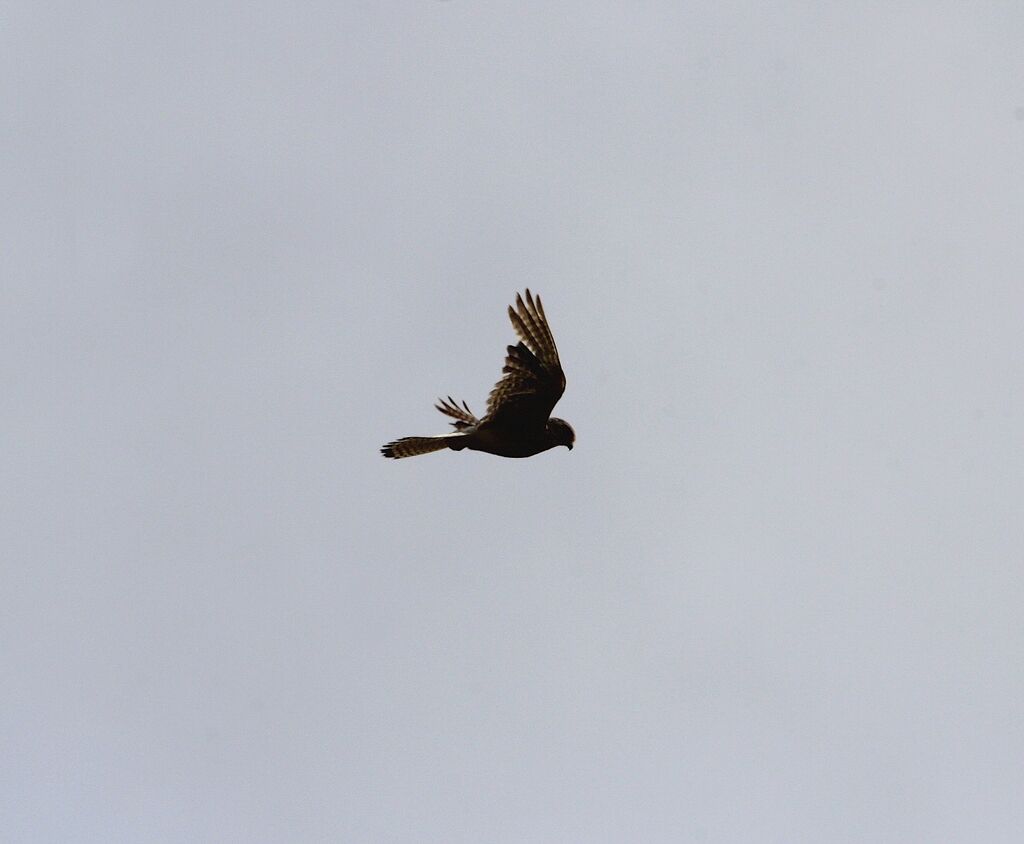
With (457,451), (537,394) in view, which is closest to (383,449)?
Result: (457,451)

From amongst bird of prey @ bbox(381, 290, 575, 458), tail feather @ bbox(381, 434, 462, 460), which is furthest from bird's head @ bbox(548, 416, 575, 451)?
tail feather @ bbox(381, 434, 462, 460)

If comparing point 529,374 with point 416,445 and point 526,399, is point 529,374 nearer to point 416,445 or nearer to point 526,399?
point 526,399

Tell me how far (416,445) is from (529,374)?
272 cm

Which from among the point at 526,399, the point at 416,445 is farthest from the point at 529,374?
the point at 416,445

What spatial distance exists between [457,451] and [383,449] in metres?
1.39

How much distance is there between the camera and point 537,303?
1906 centimetres

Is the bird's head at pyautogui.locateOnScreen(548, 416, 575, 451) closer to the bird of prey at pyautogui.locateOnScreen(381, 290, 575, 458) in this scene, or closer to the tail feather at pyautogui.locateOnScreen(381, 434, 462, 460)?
the bird of prey at pyautogui.locateOnScreen(381, 290, 575, 458)

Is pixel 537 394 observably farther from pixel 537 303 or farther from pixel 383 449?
pixel 383 449

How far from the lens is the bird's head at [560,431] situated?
19.7m

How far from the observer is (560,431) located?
19.7m

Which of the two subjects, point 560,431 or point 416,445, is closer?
point 560,431

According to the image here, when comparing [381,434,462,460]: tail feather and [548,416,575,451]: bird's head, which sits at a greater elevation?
[381,434,462,460]: tail feather

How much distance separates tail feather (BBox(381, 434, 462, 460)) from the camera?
2066cm

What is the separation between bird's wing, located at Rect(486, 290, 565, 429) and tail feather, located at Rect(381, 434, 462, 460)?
1386mm
